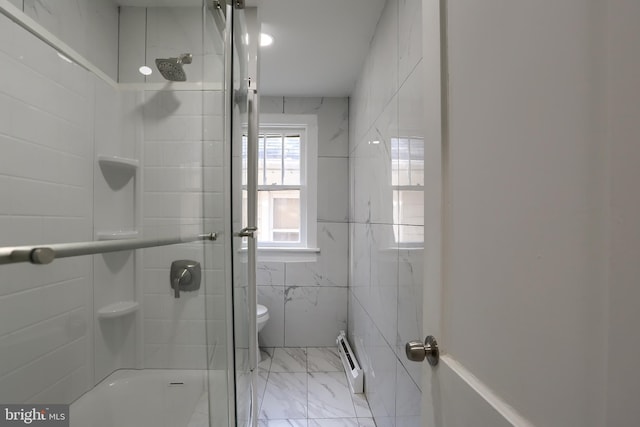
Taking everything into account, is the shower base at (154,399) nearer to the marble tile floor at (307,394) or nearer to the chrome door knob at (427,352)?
the chrome door knob at (427,352)

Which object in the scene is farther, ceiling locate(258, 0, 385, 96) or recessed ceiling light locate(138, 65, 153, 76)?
ceiling locate(258, 0, 385, 96)

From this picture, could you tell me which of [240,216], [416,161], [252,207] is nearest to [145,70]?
[240,216]

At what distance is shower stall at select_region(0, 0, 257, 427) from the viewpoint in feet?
1.96

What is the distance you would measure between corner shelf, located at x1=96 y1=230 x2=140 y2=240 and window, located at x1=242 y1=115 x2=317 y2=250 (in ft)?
6.20

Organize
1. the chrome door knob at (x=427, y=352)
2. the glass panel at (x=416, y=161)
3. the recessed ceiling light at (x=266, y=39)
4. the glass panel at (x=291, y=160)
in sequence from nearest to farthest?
the chrome door knob at (x=427, y=352)
the glass panel at (x=416, y=161)
the recessed ceiling light at (x=266, y=39)
the glass panel at (x=291, y=160)

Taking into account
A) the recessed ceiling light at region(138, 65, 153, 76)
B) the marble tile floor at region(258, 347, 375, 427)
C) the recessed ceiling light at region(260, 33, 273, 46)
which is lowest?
the marble tile floor at region(258, 347, 375, 427)

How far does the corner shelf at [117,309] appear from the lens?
2.66 feet

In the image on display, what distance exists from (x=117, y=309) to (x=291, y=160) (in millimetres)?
2079

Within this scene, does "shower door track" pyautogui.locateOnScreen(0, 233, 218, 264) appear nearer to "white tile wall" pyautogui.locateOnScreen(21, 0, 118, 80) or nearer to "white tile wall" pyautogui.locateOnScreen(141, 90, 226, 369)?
"white tile wall" pyautogui.locateOnScreen(141, 90, 226, 369)

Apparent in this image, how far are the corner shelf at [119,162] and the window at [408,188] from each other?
918 millimetres

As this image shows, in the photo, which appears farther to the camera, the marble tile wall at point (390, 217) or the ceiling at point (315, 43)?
the ceiling at point (315, 43)

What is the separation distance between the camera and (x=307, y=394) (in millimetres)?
→ 1876

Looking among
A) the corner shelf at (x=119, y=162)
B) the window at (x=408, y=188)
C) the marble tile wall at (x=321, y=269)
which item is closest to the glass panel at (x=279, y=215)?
the marble tile wall at (x=321, y=269)

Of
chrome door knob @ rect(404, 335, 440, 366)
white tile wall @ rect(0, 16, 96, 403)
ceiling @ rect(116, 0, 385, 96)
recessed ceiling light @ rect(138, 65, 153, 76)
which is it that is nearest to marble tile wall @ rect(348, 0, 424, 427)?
ceiling @ rect(116, 0, 385, 96)
